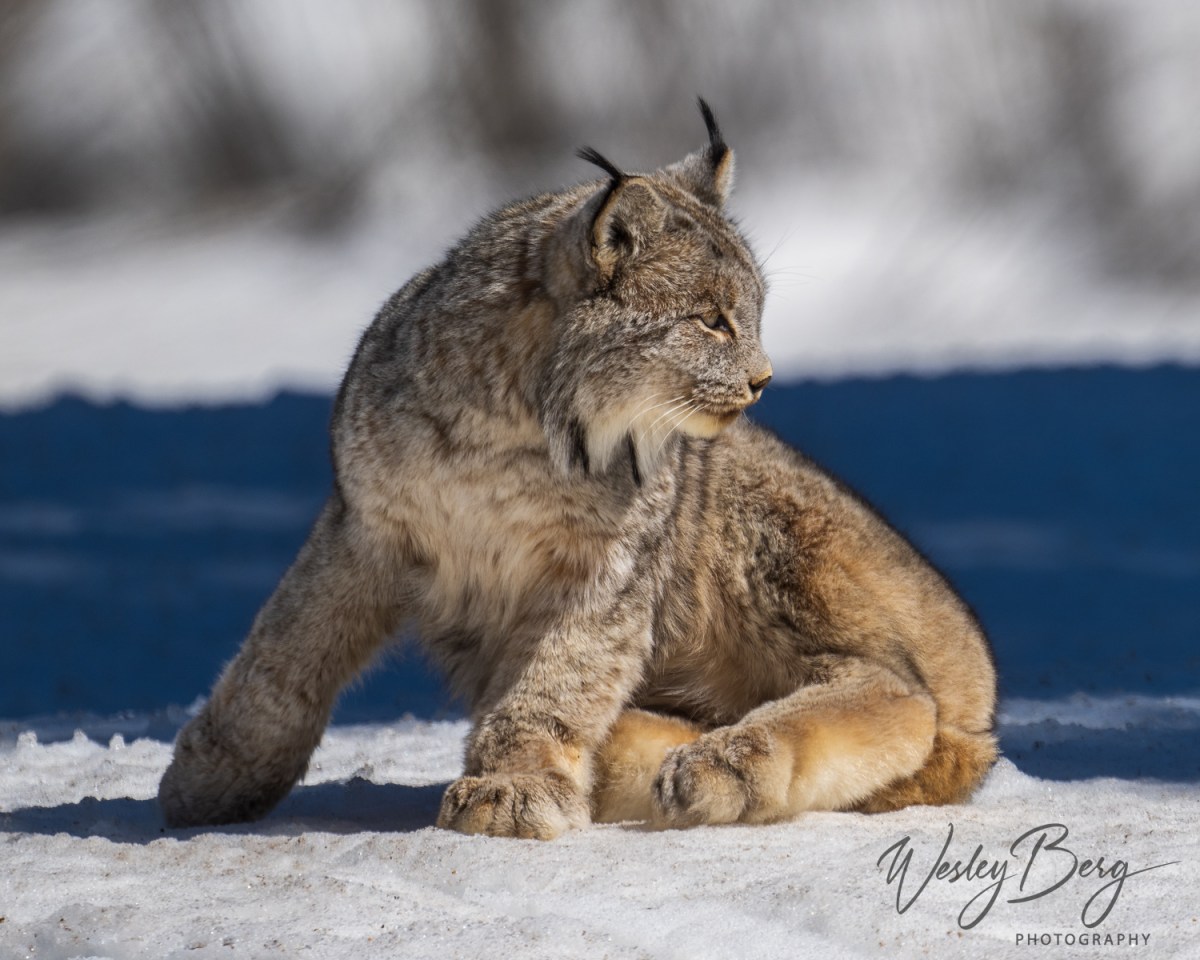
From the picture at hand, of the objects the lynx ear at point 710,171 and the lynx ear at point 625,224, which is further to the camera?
the lynx ear at point 710,171

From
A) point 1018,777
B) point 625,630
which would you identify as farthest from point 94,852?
point 1018,777

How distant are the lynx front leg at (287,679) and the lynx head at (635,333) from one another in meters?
0.58

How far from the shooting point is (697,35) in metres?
15.1

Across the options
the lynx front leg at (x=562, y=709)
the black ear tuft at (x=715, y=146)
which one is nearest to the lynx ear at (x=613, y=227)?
the black ear tuft at (x=715, y=146)

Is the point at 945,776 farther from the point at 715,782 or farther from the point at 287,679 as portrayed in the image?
the point at 287,679

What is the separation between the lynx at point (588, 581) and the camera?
350cm

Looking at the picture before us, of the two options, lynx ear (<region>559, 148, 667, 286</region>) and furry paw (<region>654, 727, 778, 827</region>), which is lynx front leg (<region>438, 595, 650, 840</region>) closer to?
furry paw (<region>654, 727, 778, 827</region>)

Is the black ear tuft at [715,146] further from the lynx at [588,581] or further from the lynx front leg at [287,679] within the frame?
the lynx front leg at [287,679]

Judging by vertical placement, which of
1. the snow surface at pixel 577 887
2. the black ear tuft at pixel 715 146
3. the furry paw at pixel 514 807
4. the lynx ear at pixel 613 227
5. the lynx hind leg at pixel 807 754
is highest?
the black ear tuft at pixel 715 146

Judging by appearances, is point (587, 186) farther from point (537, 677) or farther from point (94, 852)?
point (94, 852)

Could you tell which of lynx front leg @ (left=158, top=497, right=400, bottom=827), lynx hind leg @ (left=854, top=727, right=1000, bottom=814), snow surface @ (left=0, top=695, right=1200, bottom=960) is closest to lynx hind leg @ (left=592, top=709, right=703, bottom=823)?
snow surface @ (left=0, top=695, right=1200, bottom=960)
